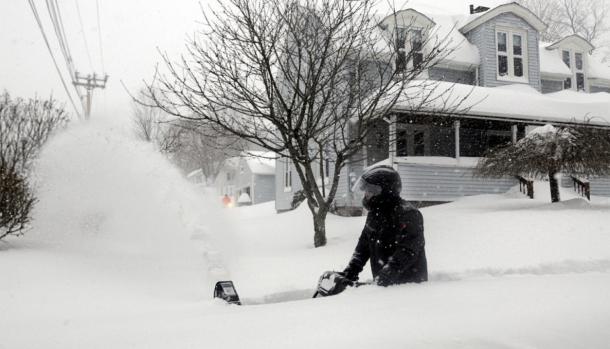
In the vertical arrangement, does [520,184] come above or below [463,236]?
above

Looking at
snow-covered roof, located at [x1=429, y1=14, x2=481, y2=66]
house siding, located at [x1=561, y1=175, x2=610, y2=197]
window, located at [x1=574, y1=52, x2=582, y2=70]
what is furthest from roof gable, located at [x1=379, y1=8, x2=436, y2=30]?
window, located at [x1=574, y1=52, x2=582, y2=70]

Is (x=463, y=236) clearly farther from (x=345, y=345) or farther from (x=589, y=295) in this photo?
(x=345, y=345)

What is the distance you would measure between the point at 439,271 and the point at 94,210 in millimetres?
6372

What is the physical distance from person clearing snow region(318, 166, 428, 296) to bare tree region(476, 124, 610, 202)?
937 centimetres

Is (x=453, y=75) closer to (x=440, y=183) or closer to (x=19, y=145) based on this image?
(x=440, y=183)

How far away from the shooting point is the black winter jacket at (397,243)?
3.01m

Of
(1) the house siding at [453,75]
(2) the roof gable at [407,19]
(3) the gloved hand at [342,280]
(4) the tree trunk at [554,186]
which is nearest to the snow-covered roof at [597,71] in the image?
(1) the house siding at [453,75]

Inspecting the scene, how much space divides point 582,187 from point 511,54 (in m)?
6.25

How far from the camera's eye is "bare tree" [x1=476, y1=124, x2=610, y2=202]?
1084 cm

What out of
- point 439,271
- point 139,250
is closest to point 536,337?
point 439,271

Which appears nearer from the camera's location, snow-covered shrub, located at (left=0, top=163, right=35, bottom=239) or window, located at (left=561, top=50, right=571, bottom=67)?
snow-covered shrub, located at (left=0, top=163, right=35, bottom=239)

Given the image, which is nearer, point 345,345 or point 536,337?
point 345,345

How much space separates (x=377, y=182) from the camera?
3295 millimetres

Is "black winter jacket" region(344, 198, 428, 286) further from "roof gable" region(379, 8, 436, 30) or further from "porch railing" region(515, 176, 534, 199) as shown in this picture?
"roof gable" region(379, 8, 436, 30)
